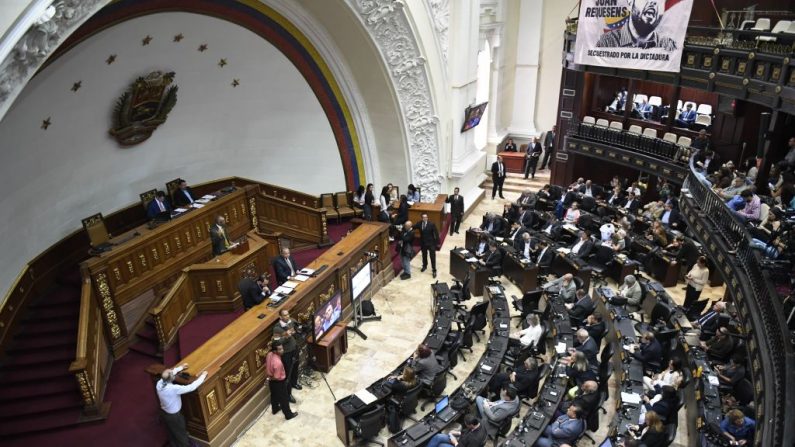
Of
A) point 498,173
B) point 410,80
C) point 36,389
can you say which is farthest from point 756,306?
point 36,389

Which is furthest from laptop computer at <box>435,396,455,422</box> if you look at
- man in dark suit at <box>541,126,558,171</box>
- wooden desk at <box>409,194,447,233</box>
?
man in dark suit at <box>541,126,558,171</box>

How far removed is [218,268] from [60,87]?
415 centimetres

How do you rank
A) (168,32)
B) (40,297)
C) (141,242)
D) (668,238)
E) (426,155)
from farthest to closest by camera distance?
(426,155) → (668,238) → (168,32) → (141,242) → (40,297)

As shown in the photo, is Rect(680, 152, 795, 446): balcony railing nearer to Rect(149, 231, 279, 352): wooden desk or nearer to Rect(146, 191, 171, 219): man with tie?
Rect(149, 231, 279, 352): wooden desk

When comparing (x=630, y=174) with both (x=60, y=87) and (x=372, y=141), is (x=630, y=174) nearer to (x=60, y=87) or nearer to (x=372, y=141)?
(x=372, y=141)

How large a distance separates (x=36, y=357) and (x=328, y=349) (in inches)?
180

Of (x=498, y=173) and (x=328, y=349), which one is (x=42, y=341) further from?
(x=498, y=173)

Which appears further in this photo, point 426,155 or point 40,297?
point 426,155

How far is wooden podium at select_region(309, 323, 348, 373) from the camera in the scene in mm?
9203

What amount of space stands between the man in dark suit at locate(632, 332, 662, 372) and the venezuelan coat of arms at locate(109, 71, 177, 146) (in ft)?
34.7

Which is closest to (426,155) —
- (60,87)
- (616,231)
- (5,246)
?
(616,231)

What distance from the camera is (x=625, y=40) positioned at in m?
13.8

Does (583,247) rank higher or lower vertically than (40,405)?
higher

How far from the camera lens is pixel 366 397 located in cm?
784
